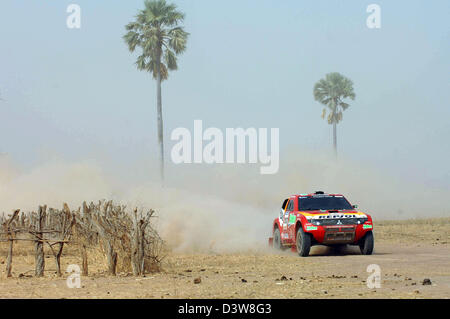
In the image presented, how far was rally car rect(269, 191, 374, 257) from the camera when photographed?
73.9 feet

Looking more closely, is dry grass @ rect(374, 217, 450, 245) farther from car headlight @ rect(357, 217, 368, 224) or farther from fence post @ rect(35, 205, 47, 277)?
fence post @ rect(35, 205, 47, 277)

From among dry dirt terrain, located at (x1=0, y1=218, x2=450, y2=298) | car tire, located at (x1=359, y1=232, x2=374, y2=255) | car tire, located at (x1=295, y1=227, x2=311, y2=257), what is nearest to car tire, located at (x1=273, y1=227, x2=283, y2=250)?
dry dirt terrain, located at (x1=0, y1=218, x2=450, y2=298)

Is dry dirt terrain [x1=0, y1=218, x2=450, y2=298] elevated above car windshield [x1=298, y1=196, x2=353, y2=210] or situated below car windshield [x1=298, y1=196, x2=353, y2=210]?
below

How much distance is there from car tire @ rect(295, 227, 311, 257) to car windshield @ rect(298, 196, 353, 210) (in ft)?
3.31

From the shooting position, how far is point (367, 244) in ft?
75.6

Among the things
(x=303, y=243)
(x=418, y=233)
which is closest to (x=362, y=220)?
(x=303, y=243)

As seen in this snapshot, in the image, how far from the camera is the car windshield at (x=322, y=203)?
24.0m

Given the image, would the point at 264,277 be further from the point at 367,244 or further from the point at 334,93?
the point at 334,93

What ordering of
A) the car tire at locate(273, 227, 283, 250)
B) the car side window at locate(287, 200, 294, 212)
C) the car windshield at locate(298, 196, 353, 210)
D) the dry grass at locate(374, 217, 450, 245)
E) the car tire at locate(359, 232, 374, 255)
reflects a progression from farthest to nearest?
1. the dry grass at locate(374, 217, 450, 245)
2. the car tire at locate(273, 227, 283, 250)
3. the car side window at locate(287, 200, 294, 212)
4. the car windshield at locate(298, 196, 353, 210)
5. the car tire at locate(359, 232, 374, 255)

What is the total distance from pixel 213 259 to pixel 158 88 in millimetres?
31382

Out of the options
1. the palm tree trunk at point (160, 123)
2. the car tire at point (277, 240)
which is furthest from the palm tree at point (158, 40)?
the car tire at point (277, 240)
